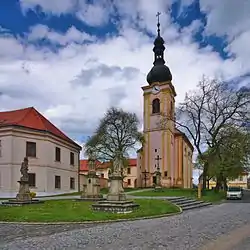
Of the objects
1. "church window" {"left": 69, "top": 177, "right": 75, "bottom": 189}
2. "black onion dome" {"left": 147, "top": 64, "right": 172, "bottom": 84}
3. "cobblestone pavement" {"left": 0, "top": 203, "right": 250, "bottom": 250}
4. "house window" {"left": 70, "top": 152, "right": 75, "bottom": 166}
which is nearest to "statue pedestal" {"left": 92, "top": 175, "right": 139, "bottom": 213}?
"cobblestone pavement" {"left": 0, "top": 203, "right": 250, "bottom": 250}

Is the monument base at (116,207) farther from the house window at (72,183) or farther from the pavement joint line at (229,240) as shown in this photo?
the house window at (72,183)

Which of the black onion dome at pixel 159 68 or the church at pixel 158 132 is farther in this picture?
the black onion dome at pixel 159 68

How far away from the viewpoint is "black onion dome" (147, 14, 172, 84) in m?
59.5

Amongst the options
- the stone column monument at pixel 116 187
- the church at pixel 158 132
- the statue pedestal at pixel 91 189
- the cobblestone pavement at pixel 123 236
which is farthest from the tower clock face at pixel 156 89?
the cobblestone pavement at pixel 123 236

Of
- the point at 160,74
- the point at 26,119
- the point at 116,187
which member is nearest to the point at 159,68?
the point at 160,74

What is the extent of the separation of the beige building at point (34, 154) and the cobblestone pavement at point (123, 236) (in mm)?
23986

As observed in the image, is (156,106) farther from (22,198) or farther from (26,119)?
(22,198)

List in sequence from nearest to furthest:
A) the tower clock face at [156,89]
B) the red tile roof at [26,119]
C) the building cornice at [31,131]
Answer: the building cornice at [31,131] < the red tile roof at [26,119] < the tower clock face at [156,89]

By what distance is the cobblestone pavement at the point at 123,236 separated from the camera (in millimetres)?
9938

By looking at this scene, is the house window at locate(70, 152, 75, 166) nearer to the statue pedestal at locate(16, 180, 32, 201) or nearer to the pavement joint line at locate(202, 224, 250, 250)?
the statue pedestal at locate(16, 180, 32, 201)

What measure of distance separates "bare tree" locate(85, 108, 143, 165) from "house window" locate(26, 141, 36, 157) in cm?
1443

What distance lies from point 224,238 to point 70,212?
9.05 metres

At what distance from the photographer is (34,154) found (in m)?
40.1

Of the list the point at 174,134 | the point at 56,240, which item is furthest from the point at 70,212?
the point at 174,134
